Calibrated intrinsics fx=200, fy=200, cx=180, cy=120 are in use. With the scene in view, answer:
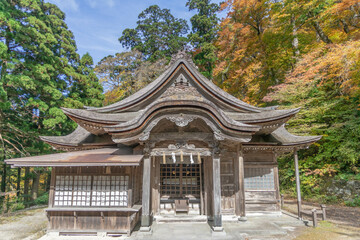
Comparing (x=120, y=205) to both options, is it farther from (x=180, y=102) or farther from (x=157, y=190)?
(x=180, y=102)

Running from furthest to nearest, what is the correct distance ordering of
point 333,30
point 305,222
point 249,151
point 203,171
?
1. point 333,30
2. point 249,151
3. point 203,171
4. point 305,222

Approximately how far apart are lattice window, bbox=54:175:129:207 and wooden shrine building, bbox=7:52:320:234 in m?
0.03

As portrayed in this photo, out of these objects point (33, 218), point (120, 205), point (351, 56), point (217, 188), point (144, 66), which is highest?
point (144, 66)

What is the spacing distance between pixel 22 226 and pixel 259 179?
10076 mm

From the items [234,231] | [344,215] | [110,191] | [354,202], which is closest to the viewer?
[234,231]

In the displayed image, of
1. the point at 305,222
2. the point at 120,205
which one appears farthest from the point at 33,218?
the point at 305,222

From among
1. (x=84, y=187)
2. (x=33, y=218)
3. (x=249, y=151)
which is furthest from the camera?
(x=33, y=218)

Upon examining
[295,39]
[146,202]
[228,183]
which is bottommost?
[146,202]

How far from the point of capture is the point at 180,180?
8492 millimetres

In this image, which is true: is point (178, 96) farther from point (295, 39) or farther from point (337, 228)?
point (295, 39)

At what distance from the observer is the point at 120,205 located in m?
6.58

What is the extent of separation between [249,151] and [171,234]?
4725 millimetres

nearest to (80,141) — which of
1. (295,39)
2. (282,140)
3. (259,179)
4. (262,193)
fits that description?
(259,179)

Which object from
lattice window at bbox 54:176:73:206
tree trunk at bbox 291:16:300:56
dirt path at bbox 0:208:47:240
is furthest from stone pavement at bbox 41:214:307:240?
tree trunk at bbox 291:16:300:56
